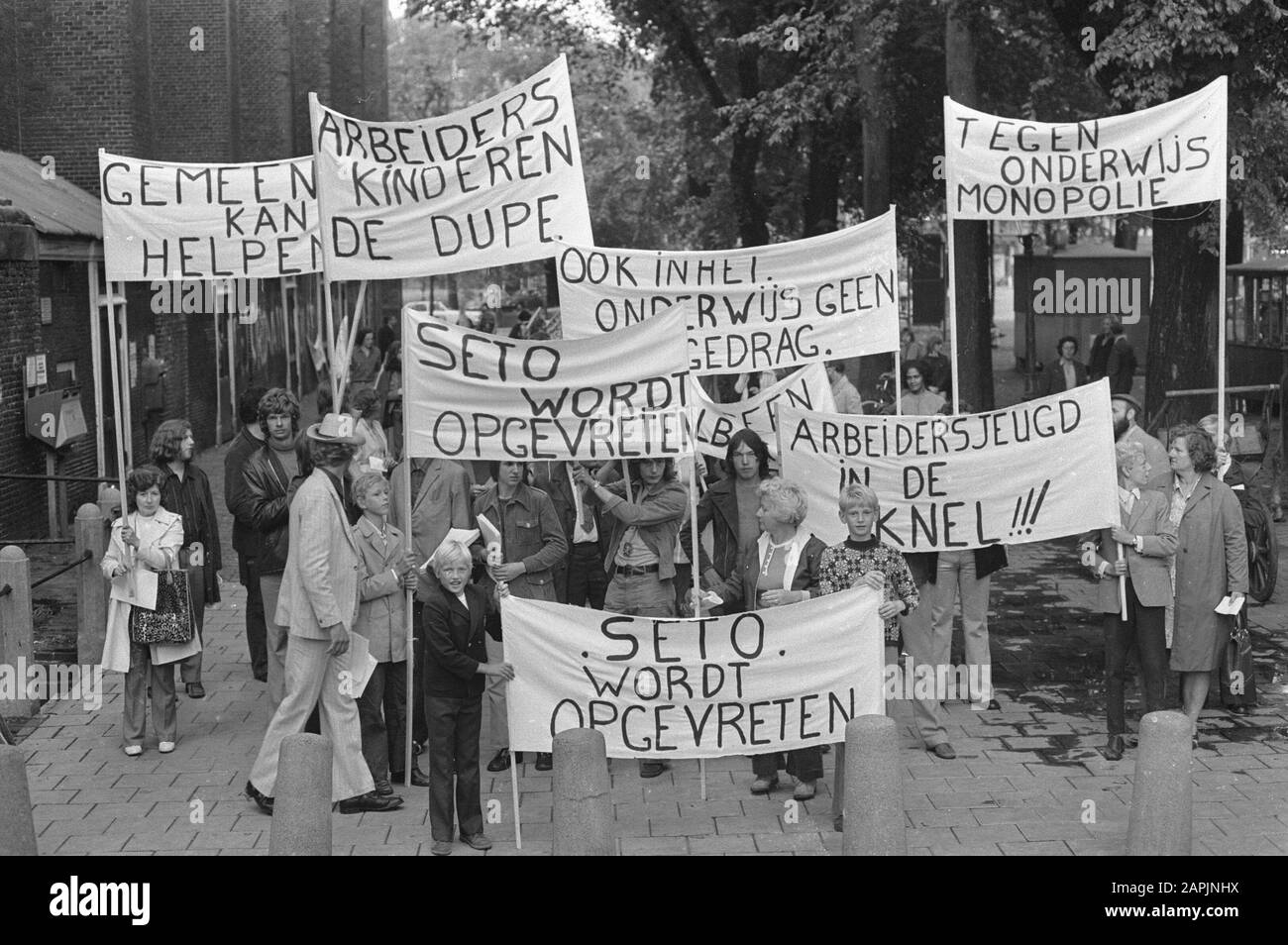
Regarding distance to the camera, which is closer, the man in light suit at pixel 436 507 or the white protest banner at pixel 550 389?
the white protest banner at pixel 550 389

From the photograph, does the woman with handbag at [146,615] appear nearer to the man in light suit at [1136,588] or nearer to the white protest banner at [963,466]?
the white protest banner at [963,466]

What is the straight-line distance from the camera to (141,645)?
959 centimetres

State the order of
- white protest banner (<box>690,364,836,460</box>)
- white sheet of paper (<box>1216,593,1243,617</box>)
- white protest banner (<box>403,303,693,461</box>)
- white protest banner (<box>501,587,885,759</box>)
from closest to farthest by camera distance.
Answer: white protest banner (<box>501,587,885,759</box>) → white protest banner (<box>403,303,693,461</box>) → white sheet of paper (<box>1216,593,1243,617</box>) → white protest banner (<box>690,364,836,460</box>)

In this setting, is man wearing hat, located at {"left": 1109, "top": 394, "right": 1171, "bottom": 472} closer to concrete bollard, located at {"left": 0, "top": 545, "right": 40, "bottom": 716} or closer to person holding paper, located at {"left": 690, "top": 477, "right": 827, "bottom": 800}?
person holding paper, located at {"left": 690, "top": 477, "right": 827, "bottom": 800}

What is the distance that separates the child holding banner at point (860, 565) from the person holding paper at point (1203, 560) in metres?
1.80

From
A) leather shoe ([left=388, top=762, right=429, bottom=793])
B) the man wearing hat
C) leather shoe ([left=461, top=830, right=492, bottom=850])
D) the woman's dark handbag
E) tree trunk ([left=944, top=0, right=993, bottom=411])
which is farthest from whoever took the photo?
tree trunk ([left=944, top=0, right=993, bottom=411])

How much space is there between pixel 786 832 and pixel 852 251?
155 inches

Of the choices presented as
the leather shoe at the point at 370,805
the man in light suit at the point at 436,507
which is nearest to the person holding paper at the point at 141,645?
the man in light suit at the point at 436,507

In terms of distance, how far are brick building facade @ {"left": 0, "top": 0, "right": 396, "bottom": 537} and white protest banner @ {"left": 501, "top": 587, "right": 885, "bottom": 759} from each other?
984cm

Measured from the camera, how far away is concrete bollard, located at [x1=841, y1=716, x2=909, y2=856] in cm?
701

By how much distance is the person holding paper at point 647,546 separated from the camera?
9.24 meters

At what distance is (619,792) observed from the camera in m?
8.84

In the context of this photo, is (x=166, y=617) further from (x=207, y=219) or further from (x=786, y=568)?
(x=786, y=568)

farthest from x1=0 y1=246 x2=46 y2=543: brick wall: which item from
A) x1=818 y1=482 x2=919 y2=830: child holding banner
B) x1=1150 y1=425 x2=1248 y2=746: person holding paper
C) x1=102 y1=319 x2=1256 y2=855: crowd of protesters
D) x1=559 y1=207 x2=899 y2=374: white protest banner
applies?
x1=1150 y1=425 x2=1248 y2=746: person holding paper
